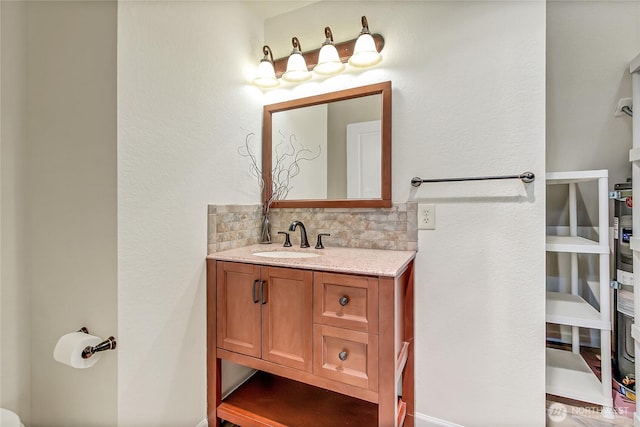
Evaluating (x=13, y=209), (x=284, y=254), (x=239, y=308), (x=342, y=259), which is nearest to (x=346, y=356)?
(x=342, y=259)

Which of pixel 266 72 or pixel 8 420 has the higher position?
pixel 266 72

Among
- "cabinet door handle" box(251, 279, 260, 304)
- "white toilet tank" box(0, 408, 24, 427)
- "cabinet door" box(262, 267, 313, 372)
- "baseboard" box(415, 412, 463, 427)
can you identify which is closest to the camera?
"white toilet tank" box(0, 408, 24, 427)

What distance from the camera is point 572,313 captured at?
4.25ft

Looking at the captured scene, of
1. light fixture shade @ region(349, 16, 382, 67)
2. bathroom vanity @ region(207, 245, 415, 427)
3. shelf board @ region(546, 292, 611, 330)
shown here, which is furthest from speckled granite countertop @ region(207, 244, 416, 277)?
light fixture shade @ region(349, 16, 382, 67)

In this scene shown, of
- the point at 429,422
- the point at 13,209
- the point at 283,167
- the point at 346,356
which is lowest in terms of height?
the point at 429,422

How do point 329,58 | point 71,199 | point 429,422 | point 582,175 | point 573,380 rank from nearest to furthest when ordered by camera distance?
point 71,199
point 582,175
point 573,380
point 429,422
point 329,58

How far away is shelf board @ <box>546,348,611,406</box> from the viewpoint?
47.8 inches

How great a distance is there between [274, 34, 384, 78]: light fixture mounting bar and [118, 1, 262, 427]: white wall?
0.32 metres

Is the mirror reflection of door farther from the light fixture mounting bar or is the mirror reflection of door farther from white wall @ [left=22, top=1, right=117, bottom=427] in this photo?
white wall @ [left=22, top=1, right=117, bottom=427]

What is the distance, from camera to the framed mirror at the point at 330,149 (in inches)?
61.0

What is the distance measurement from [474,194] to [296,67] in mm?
1239

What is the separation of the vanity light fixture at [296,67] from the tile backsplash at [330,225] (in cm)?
82

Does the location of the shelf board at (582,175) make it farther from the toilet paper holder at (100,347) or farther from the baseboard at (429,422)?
the toilet paper holder at (100,347)

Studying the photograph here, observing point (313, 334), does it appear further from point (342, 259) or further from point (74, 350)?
point (74, 350)
